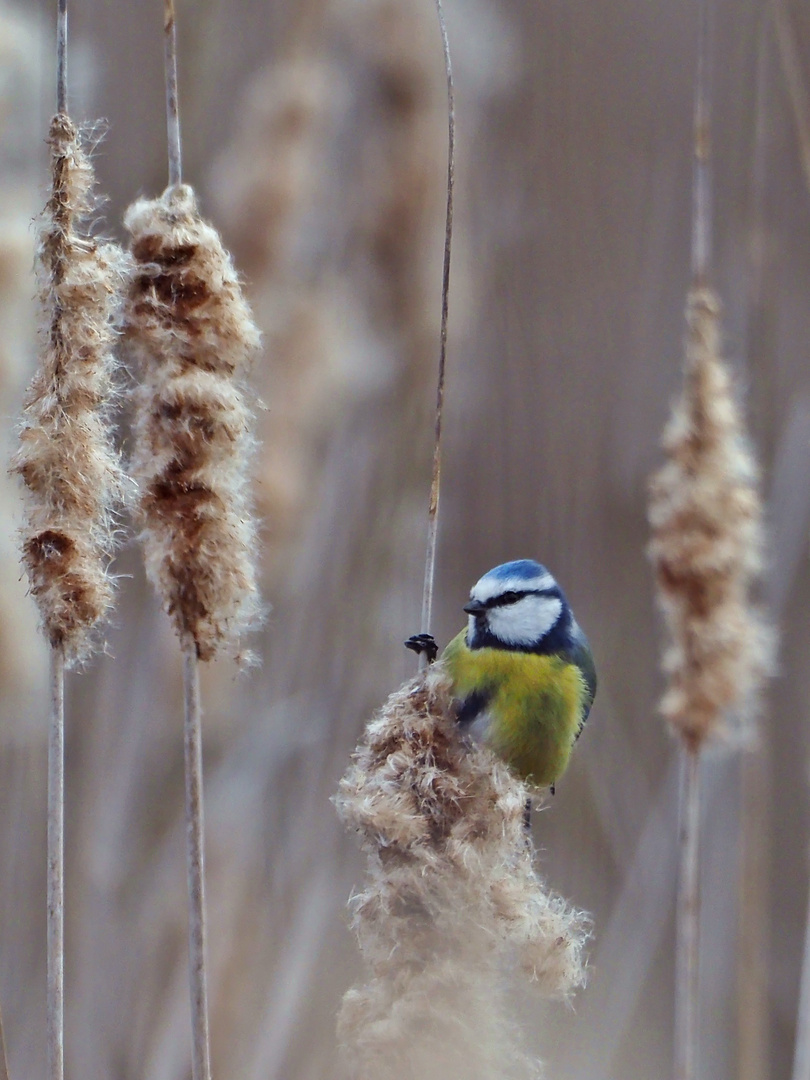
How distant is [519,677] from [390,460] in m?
0.48

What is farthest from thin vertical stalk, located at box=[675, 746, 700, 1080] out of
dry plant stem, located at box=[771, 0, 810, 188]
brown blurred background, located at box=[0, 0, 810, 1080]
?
dry plant stem, located at box=[771, 0, 810, 188]

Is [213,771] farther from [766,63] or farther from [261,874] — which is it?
[766,63]

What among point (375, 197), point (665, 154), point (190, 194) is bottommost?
point (190, 194)

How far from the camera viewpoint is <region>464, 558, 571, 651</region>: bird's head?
6.08 ft

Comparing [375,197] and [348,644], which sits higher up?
[375,197]

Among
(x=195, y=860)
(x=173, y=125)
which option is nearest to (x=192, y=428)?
(x=173, y=125)

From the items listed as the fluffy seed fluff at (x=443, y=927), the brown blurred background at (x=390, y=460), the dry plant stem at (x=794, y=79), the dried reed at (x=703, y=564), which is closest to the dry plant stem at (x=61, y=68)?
the brown blurred background at (x=390, y=460)

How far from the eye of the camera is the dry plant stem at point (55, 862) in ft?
3.39

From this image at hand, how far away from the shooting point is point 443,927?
1.10 meters

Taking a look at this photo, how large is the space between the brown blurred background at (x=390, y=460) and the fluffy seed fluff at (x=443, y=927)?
51cm

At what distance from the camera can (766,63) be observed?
184cm

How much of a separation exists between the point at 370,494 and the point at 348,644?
0.29m

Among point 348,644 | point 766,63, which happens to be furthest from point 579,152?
point 348,644

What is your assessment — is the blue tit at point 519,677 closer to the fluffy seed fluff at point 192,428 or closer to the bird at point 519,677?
the bird at point 519,677
